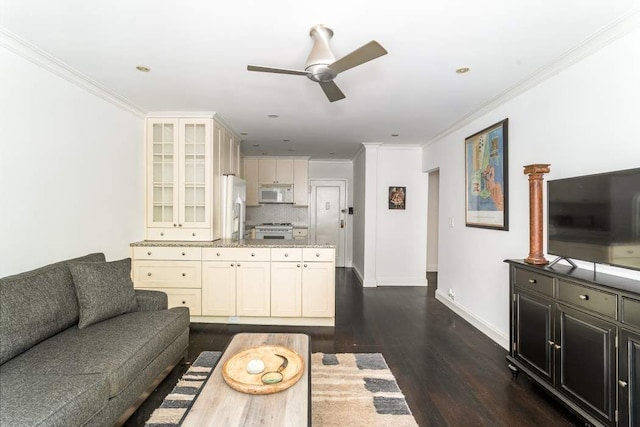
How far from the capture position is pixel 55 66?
247 cm

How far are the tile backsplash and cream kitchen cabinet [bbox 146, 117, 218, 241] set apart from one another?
297 centimetres

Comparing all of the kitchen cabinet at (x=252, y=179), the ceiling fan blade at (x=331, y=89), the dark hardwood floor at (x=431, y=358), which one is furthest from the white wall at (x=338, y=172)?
the ceiling fan blade at (x=331, y=89)

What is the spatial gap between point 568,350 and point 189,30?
10.5ft

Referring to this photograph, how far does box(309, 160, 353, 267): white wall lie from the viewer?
713cm

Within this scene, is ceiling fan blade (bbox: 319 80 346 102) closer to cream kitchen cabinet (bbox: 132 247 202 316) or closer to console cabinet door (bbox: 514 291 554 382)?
console cabinet door (bbox: 514 291 554 382)

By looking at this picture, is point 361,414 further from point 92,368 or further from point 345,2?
point 345,2

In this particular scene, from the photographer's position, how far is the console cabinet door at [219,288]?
3.60m

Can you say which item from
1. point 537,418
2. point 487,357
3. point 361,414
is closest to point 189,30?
point 361,414

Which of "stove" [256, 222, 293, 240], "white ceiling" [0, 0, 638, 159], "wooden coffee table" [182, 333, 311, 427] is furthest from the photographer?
"stove" [256, 222, 293, 240]

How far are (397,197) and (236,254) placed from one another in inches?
123

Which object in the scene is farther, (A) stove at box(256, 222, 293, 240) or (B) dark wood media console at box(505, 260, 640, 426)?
(A) stove at box(256, 222, 293, 240)

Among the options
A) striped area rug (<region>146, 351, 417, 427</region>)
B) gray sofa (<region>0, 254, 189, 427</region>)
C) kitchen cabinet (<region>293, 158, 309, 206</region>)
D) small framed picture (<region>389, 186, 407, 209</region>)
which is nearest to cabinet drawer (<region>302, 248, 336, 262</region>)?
striped area rug (<region>146, 351, 417, 427</region>)

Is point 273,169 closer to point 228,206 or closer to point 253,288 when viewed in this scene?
point 228,206

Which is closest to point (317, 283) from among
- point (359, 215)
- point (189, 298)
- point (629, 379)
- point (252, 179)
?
point (189, 298)
